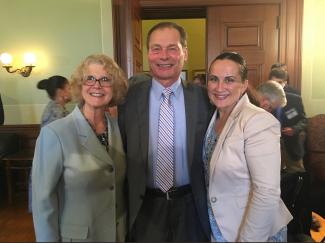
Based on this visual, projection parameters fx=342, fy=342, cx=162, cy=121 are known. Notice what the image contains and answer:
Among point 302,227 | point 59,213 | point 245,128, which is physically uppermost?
point 245,128

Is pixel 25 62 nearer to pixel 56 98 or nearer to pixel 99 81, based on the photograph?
pixel 56 98

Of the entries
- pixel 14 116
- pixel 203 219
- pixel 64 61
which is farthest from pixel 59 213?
pixel 14 116

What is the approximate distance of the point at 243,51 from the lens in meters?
3.92

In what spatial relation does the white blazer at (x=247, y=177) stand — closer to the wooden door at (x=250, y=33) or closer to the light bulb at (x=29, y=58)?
the wooden door at (x=250, y=33)

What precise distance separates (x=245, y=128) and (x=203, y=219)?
0.53 meters

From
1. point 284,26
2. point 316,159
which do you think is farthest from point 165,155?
point 284,26

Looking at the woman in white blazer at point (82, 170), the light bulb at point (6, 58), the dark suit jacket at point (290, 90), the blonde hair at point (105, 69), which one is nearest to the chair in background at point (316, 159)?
the dark suit jacket at point (290, 90)

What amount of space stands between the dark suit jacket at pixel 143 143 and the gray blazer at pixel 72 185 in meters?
0.17

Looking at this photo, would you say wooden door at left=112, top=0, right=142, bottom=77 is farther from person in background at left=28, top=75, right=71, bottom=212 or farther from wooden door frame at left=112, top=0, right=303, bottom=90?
person in background at left=28, top=75, right=71, bottom=212

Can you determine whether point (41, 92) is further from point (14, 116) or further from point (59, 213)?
point (59, 213)

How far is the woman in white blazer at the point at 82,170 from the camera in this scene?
134 centimetres

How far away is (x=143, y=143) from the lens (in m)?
1.63

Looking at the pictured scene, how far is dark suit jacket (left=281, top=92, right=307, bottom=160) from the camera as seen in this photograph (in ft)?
10.1

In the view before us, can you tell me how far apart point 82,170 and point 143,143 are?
362 mm
